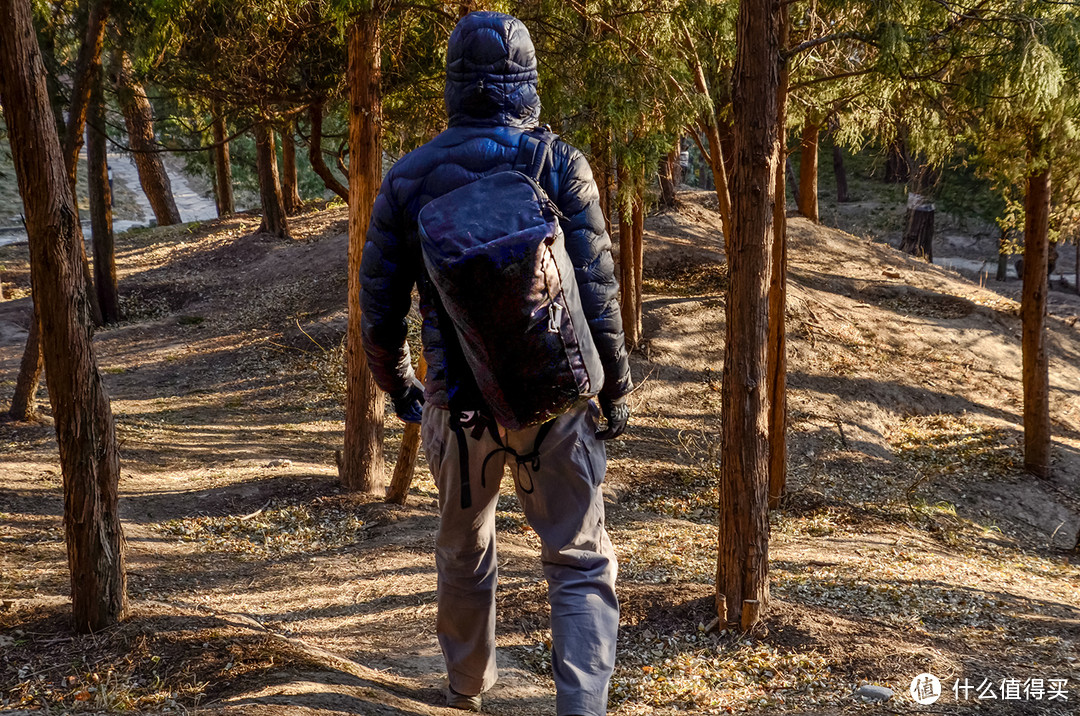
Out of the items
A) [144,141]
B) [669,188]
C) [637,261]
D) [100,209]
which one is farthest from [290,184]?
[637,261]

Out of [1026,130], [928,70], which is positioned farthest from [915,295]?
[928,70]

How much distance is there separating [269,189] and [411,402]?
14.8 metres

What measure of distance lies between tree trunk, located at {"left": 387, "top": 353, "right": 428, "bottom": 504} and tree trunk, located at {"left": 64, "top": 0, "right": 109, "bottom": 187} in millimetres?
6039

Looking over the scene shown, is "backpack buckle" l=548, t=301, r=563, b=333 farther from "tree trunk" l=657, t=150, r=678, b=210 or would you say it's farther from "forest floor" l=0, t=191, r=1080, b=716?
"tree trunk" l=657, t=150, r=678, b=210

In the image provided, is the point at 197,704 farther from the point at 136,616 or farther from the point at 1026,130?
the point at 1026,130

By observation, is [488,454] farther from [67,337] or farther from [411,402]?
[67,337]

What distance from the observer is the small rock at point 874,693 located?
3922 mm

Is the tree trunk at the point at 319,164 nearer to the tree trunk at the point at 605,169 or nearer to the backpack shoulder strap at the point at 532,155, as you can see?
the tree trunk at the point at 605,169

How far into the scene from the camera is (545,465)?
280 centimetres

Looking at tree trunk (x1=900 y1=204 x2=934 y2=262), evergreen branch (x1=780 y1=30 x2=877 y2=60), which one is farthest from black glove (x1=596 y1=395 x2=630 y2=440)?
tree trunk (x1=900 y1=204 x2=934 y2=262)

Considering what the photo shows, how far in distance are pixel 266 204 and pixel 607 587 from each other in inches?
629

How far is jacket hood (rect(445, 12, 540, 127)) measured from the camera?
108 inches

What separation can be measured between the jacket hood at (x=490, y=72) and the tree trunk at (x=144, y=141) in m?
10.2

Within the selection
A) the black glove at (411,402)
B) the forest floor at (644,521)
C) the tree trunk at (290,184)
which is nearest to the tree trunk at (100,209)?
the forest floor at (644,521)
